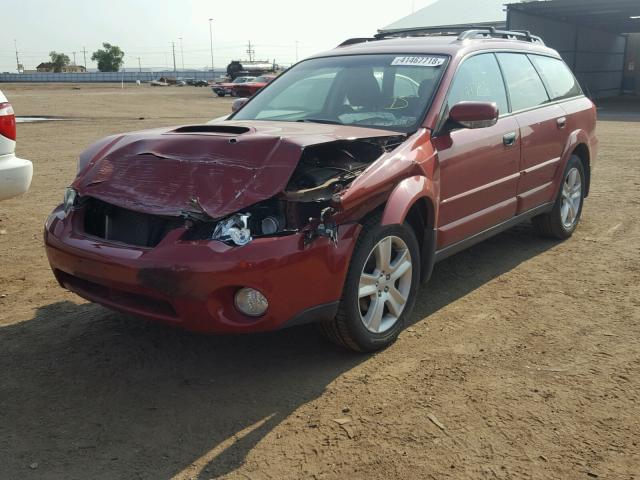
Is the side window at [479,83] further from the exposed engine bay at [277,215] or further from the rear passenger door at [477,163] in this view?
the exposed engine bay at [277,215]

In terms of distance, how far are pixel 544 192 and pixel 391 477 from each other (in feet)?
11.9

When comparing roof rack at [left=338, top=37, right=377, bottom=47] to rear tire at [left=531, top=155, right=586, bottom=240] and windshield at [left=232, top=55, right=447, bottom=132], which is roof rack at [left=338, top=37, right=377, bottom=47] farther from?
rear tire at [left=531, top=155, right=586, bottom=240]

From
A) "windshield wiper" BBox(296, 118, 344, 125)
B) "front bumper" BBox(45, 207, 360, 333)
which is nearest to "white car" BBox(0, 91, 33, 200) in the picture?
"front bumper" BBox(45, 207, 360, 333)

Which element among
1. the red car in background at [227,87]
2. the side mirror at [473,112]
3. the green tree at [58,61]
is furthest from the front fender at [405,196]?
the green tree at [58,61]

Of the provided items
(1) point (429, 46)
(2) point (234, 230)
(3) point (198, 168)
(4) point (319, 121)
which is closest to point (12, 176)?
(3) point (198, 168)

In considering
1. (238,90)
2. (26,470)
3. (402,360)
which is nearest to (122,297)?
(26,470)

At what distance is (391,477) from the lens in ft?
8.43

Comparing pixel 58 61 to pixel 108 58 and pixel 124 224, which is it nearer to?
pixel 108 58

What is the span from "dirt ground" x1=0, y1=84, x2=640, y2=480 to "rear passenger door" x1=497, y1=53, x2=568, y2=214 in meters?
0.78

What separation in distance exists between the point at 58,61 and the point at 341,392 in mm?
138821

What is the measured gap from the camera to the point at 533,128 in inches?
201

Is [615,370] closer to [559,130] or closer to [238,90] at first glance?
[559,130]

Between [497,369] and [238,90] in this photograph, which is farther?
[238,90]

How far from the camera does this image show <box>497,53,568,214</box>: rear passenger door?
5043mm
